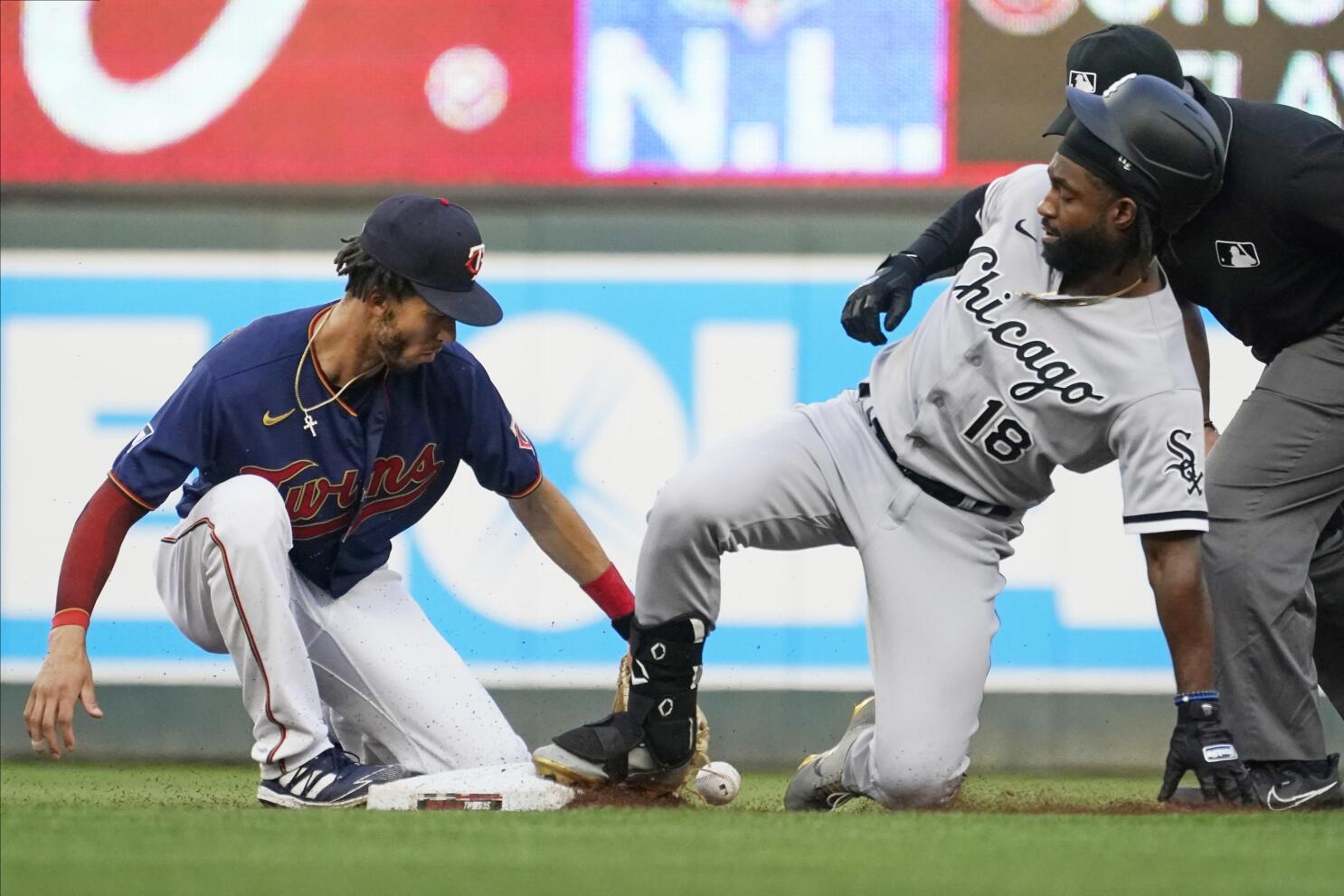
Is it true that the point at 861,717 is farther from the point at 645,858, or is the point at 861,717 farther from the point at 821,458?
the point at 645,858

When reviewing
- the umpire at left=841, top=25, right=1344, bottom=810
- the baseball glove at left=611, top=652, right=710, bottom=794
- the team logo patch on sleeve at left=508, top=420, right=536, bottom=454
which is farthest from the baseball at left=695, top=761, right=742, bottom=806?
the umpire at left=841, top=25, right=1344, bottom=810

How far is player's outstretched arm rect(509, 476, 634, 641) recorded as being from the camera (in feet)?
13.3

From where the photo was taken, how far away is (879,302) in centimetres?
388

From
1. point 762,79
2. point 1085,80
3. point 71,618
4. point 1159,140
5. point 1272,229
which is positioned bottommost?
point 71,618

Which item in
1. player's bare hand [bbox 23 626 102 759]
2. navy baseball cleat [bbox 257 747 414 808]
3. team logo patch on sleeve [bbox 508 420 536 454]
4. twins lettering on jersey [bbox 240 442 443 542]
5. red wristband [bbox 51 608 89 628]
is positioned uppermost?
team logo patch on sleeve [bbox 508 420 536 454]

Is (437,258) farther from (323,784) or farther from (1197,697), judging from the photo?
(1197,697)

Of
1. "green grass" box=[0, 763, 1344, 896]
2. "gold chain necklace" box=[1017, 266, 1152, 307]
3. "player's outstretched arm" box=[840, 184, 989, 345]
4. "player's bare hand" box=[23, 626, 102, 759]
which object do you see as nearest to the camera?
"green grass" box=[0, 763, 1344, 896]

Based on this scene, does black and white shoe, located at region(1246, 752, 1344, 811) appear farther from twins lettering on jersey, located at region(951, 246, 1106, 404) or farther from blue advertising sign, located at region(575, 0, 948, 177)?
blue advertising sign, located at region(575, 0, 948, 177)

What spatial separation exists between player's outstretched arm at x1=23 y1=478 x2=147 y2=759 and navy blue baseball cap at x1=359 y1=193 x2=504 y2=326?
71 centimetres

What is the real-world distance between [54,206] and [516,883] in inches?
173

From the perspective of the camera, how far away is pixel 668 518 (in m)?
3.67

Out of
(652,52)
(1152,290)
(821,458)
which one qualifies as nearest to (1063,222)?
(1152,290)

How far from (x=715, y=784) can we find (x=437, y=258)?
49.9 inches

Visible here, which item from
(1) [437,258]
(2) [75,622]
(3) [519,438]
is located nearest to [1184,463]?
(3) [519,438]
